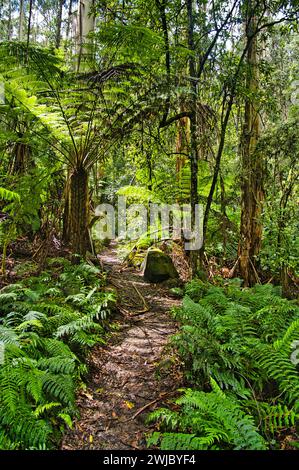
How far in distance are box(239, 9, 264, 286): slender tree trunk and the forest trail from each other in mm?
1884

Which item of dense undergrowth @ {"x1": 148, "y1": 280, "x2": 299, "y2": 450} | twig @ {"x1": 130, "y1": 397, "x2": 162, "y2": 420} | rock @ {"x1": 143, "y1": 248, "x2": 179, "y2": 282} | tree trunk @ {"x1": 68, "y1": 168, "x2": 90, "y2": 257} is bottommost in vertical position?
twig @ {"x1": 130, "y1": 397, "x2": 162, "y2": 420}

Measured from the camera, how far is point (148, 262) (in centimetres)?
598

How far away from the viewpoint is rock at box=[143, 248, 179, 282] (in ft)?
19.0

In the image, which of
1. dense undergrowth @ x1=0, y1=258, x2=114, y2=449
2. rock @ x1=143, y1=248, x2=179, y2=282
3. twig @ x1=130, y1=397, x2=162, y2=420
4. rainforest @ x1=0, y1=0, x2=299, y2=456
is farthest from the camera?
rock @ x1=143, y1=248, x2=179, y2=282

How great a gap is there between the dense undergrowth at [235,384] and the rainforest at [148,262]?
1 cm

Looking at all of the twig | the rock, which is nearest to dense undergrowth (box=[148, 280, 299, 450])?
the twig

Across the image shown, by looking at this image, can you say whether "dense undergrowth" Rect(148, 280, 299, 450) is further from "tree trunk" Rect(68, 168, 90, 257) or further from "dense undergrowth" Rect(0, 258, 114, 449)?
"tree trunk" Rect(68, 168, 90, 257)

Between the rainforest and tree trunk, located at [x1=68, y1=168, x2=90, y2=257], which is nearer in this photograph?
the rainforest

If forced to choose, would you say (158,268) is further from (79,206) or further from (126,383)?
(126,383)

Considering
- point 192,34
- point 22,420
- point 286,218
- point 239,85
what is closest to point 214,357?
point 22,420

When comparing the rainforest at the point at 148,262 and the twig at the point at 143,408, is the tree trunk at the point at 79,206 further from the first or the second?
the twig at the point at 143,408

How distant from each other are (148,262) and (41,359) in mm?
3732

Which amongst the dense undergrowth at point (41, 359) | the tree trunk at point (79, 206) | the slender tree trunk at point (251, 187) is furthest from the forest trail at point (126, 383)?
the slender tree trunk at point (251, 187)
